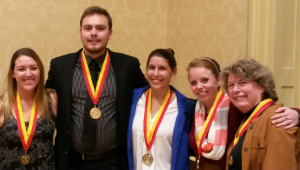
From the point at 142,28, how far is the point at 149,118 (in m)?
2.48

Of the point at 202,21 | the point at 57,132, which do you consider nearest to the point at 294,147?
the point at 57,132

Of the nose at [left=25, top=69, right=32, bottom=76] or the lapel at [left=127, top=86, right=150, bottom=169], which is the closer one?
the nose at [left=25, top=69, right=32, bottom=76]

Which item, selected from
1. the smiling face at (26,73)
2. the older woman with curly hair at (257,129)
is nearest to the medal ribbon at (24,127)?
the smiling face at (26,73)

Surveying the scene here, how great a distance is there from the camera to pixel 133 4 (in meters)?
4.87

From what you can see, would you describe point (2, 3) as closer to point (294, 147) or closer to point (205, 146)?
point (205, 146)

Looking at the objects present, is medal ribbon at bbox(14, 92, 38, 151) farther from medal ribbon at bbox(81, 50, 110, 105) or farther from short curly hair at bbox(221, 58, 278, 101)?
short curly hair at bbox(221, 58, 278, 101)

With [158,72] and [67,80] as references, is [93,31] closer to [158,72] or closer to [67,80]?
[67,80]

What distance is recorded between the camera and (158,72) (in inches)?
106

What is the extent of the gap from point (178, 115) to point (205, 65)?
1.41 ft

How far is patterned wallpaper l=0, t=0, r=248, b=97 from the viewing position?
13.2ft

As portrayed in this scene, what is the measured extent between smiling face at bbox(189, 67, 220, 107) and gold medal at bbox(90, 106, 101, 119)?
0.74m

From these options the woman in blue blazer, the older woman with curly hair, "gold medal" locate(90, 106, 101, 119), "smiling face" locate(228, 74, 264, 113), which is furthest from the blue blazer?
"smiling face" locate(228, 74, 264, 113)

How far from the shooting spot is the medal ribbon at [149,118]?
2635mm

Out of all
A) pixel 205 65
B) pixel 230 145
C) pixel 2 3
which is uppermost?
pixel 2 3
